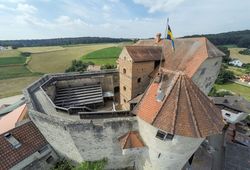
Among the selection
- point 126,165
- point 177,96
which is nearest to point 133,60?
point 177,96

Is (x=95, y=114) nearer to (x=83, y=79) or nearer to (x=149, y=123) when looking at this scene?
(x=149, y=123)

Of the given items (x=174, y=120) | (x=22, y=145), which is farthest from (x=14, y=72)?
(x=174, y=120)

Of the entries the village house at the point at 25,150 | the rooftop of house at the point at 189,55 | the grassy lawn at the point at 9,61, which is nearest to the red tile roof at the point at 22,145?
the village house at the point at 25,150

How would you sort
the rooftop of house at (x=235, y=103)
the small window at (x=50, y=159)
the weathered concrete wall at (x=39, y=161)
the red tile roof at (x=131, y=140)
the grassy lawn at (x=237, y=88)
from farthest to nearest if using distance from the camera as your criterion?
1. the grassy lawn at (x=237, y=88)
2. the rooftop of house at (x=235, y=103)
3. the small window at (x=50, y=159)
4. the weathered concrete wall at (x=39, y=161)
5. the red tile roof at (x=131, y=140)

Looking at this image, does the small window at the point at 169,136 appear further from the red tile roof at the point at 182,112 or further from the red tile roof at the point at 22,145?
the red tile roof at the point at 22,145

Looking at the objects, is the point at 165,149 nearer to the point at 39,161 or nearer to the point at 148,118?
the point at 148,118
